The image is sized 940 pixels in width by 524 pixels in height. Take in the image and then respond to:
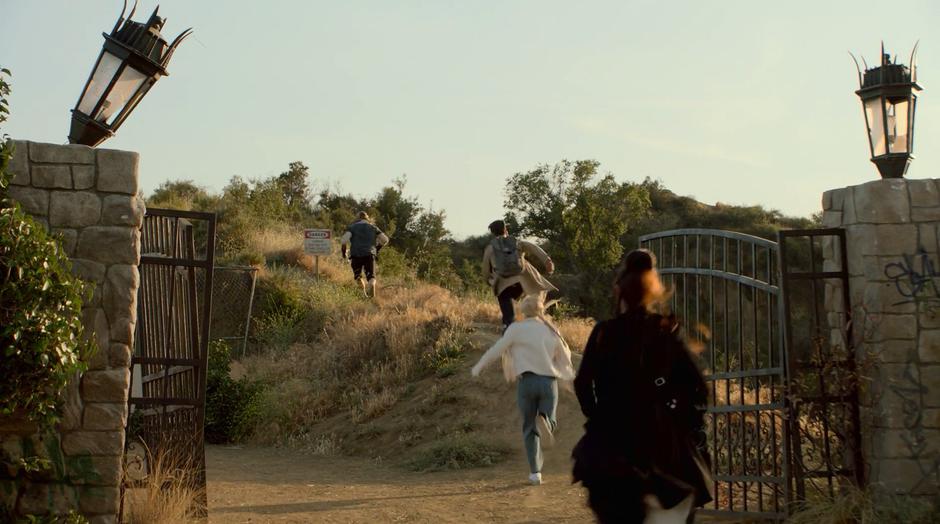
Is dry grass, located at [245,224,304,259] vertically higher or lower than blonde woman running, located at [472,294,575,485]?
higher

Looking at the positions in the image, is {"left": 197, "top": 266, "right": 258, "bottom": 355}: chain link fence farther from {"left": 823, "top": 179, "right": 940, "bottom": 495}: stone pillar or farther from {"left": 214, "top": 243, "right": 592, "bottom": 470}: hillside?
{"left": 823, "top": 179, "right": 940, "bottom": 495}: stone pillar

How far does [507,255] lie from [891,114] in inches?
217

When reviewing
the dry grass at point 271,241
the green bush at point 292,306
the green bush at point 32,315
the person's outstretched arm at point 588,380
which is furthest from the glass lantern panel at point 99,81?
the dry grass at point 271,241

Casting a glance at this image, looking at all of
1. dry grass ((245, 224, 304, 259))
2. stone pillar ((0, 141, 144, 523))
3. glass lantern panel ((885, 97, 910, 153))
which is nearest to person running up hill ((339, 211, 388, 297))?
dry grass ((245, 224, 304, 259))

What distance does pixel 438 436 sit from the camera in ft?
42.5

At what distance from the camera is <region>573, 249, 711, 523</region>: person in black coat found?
4688 mm

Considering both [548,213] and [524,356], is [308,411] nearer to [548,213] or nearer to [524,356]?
[524,356]

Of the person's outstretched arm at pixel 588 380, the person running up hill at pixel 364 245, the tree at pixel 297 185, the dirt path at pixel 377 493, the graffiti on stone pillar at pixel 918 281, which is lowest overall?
the dirt path at pixel 377 493

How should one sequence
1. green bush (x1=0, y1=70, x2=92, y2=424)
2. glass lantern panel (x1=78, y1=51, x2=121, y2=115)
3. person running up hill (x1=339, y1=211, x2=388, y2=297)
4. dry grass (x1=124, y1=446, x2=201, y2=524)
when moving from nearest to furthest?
green bush (x1=0, y1=70, x2=92, y2=424) → dry grass (x1=124, y1=446, x2=201, y2=524) → glass lantern panel (x1=78, y1=51, x2=121, y2=115) → person running up hill (x1=339, y1=211, x2=388, y2=297)

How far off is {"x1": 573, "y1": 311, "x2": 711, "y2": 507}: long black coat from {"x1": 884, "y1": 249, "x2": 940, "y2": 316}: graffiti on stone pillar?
3307 mm

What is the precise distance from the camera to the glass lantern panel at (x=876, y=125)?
26.0 ft

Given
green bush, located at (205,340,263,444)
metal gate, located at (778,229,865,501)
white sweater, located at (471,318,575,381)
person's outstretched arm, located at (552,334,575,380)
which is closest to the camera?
metal gate, located at (778,229,865,501)

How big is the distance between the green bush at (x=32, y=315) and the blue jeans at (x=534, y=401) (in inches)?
162

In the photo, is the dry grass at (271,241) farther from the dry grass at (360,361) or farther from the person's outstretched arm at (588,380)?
the person's outstretched arm at (588,380)
